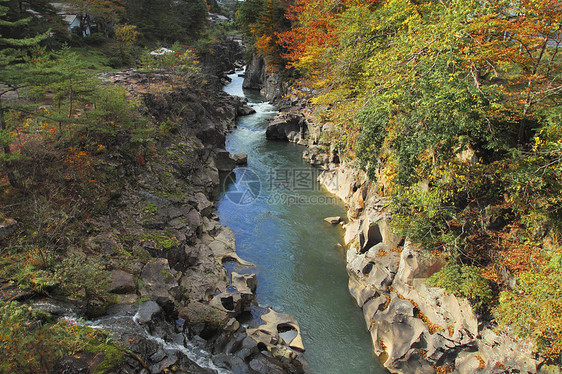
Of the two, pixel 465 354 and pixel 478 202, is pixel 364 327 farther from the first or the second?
pixel 478 202

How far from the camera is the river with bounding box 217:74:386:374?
13045 mm

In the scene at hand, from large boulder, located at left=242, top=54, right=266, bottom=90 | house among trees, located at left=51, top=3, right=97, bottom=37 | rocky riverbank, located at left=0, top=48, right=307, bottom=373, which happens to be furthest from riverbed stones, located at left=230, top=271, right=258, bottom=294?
large boulder, located at left=242, top=54, right=266, bottom=90

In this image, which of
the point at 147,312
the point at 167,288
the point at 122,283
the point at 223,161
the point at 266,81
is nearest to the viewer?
the point at 147,312

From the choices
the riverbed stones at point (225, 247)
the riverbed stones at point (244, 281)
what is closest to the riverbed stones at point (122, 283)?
the riverbed stones at point (244, 281)

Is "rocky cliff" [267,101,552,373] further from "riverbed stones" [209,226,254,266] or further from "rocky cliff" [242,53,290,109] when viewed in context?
"rocky cliff" [242,53,290,109]

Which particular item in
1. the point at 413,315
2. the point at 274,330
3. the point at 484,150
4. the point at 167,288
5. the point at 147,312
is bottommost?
the point at 274,330

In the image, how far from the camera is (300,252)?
18266 mm

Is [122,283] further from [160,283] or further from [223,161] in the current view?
[223,161]

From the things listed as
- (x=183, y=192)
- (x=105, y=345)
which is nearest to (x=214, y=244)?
(x=183, y=192)

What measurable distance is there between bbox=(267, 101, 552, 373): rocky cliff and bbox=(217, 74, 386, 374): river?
2.99 feet

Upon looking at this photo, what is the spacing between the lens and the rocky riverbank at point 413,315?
35.0 feet

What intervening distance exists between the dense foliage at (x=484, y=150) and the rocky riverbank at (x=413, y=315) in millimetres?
815

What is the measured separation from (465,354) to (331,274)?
6923mm

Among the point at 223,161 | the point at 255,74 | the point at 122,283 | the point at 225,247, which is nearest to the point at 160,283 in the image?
the point at 122,283
